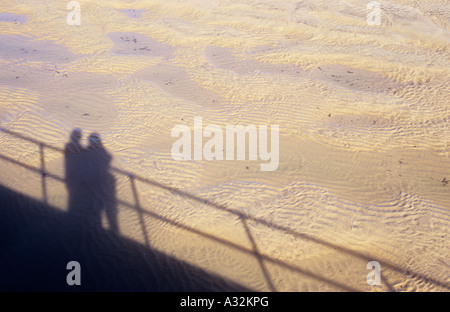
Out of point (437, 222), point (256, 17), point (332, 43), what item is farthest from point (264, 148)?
point (256, 17)

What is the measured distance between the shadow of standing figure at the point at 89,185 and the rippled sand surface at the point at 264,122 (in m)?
0.18

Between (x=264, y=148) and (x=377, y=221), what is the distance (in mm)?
2851

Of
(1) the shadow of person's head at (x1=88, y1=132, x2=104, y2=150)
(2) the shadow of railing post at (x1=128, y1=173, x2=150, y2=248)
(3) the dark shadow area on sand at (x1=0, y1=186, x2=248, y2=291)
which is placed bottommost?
(3) the dark shadow area on sand at (x1=0, y1=186, x2=248, y2=291)

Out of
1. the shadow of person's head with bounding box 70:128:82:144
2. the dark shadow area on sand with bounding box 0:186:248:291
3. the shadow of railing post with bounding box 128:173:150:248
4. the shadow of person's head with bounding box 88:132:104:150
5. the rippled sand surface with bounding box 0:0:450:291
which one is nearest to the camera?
the dark shadow area on sand with bounding box 0:186:248:291

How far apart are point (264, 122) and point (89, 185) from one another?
14.6 ft

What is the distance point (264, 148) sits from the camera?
7.20 m

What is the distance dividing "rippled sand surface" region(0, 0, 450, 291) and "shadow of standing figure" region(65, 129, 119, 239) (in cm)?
18

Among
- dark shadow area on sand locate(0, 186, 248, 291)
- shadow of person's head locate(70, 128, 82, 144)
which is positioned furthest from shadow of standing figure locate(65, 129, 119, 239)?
dark shadow area on sand locate(0, 186, 248, 291)

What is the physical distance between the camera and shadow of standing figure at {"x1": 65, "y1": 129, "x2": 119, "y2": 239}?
18.2 feet

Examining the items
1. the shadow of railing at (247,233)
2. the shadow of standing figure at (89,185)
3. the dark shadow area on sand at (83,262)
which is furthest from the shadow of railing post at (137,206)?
the shadow of standing figure at (89,185)

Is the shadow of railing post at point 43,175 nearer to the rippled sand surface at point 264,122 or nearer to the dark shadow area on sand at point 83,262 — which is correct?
the rippled sand surface at point 264,122

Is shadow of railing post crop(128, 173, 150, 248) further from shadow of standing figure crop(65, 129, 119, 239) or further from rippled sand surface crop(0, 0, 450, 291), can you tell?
shadow of standing figure crop(65, 129, 119, 239)
